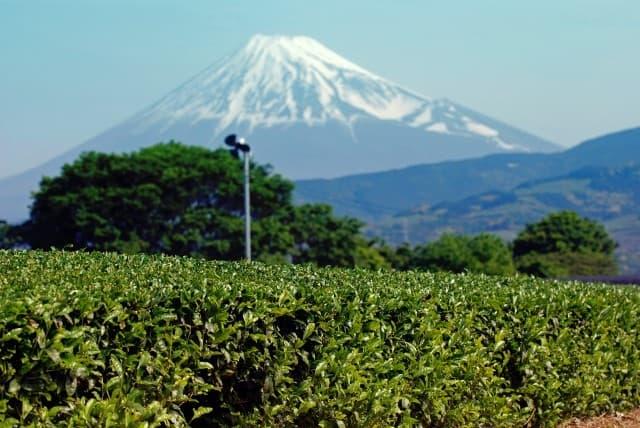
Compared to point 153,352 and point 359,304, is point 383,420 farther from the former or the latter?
point 153,352

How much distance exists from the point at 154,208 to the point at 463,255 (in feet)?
68.7

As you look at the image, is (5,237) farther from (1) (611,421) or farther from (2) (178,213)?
(1) (611,421)

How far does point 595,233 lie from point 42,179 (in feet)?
131

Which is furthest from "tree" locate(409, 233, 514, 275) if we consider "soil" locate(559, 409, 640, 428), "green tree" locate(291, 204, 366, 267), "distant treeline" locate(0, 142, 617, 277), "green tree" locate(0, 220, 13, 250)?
"soil" locate(559, 409, 640, 428)

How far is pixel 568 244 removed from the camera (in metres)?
79.8

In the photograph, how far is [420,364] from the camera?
7543mm

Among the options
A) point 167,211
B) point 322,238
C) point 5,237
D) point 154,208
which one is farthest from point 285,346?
point 5,237

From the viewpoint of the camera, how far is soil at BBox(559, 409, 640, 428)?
9.82 m

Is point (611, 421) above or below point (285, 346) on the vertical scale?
below

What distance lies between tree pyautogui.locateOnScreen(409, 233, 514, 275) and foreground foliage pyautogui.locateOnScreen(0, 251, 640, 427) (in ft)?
188

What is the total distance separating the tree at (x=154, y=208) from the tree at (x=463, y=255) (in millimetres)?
13355

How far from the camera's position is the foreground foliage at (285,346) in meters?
5.46

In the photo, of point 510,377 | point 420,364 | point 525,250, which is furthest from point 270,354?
point 525,250

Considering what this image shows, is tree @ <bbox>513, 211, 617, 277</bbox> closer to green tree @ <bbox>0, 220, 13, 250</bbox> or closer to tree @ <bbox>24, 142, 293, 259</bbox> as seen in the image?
tree @ <bbox>24, 142, 293, 259</bbox>
